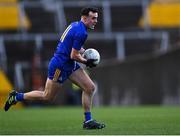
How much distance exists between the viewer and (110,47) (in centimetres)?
2689

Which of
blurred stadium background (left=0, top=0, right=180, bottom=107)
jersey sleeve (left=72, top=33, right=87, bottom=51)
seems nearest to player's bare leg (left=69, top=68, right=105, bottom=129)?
jersey sleeve (left=72, top=33, right=87, bottom=51)

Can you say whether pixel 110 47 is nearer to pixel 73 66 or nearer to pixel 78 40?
pixel 73 66

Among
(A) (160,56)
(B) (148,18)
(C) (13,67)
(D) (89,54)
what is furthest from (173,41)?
(D) (89,54)

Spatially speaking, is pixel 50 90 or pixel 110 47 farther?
pixel 110 47

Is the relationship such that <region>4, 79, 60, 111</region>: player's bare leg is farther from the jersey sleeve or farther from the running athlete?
the jersey sleeve

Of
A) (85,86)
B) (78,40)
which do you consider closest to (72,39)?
(78,40)

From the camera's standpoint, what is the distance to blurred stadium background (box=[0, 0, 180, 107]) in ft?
79.7

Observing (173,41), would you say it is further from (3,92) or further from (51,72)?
(51,72)

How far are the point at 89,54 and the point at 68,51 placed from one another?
0.40 m

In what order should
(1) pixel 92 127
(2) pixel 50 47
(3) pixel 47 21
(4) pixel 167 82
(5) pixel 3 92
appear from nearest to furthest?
(1) pixel 92 127 → (4) pixel 167 82 → (5) pixel 3 92 → (2) pixel 50 47 → (3) pixel 47 21

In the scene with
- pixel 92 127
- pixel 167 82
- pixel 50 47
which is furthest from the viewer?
pixel 50 47

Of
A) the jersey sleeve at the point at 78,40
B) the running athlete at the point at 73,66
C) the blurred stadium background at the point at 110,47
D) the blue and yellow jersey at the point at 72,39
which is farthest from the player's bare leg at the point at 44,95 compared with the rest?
the blurred stadium background at the point at 110,47

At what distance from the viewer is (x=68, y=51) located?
1250 centimetres

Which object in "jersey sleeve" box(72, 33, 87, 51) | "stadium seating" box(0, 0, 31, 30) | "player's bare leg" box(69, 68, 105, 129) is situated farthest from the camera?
"stadium seating" box(0, 0, 31, 30)
